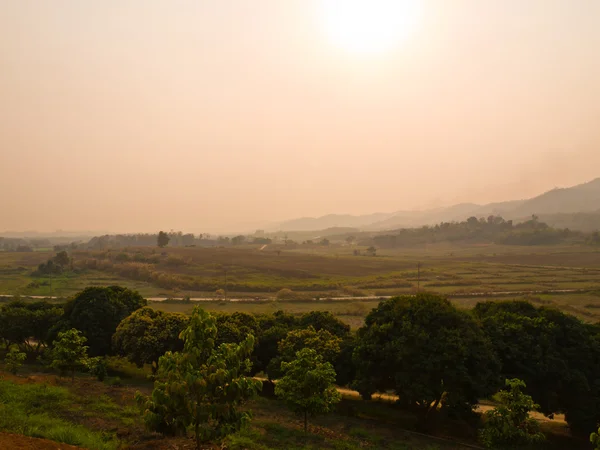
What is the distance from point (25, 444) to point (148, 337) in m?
16.4

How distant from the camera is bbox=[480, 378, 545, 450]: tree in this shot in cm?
1592

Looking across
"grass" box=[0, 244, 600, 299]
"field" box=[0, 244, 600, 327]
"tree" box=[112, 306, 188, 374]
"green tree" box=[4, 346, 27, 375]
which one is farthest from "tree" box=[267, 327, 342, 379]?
"grass" box=[0, 244, 600, 299]

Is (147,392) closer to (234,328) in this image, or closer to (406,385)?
(234,328)

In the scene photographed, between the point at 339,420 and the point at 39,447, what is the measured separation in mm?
15999

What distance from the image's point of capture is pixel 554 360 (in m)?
22.3

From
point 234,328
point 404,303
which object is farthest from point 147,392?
point 404,303

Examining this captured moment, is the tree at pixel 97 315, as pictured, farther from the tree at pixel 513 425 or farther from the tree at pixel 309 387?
the tree at pixel 513 425

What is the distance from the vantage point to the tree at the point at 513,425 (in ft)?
52.2

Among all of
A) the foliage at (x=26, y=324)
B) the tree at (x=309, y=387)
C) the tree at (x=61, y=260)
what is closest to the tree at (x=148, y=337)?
the foliage at (x=26, y=324)

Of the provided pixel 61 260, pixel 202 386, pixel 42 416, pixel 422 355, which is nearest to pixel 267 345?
pixel 422 355

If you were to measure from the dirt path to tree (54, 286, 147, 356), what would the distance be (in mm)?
20974

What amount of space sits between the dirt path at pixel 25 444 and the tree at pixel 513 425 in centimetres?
1664

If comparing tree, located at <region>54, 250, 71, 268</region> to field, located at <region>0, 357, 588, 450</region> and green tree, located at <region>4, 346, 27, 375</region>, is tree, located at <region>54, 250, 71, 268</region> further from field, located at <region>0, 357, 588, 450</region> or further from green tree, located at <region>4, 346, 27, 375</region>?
field, located at <region>0, 357, 588, 450</region>

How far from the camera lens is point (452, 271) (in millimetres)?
118250
